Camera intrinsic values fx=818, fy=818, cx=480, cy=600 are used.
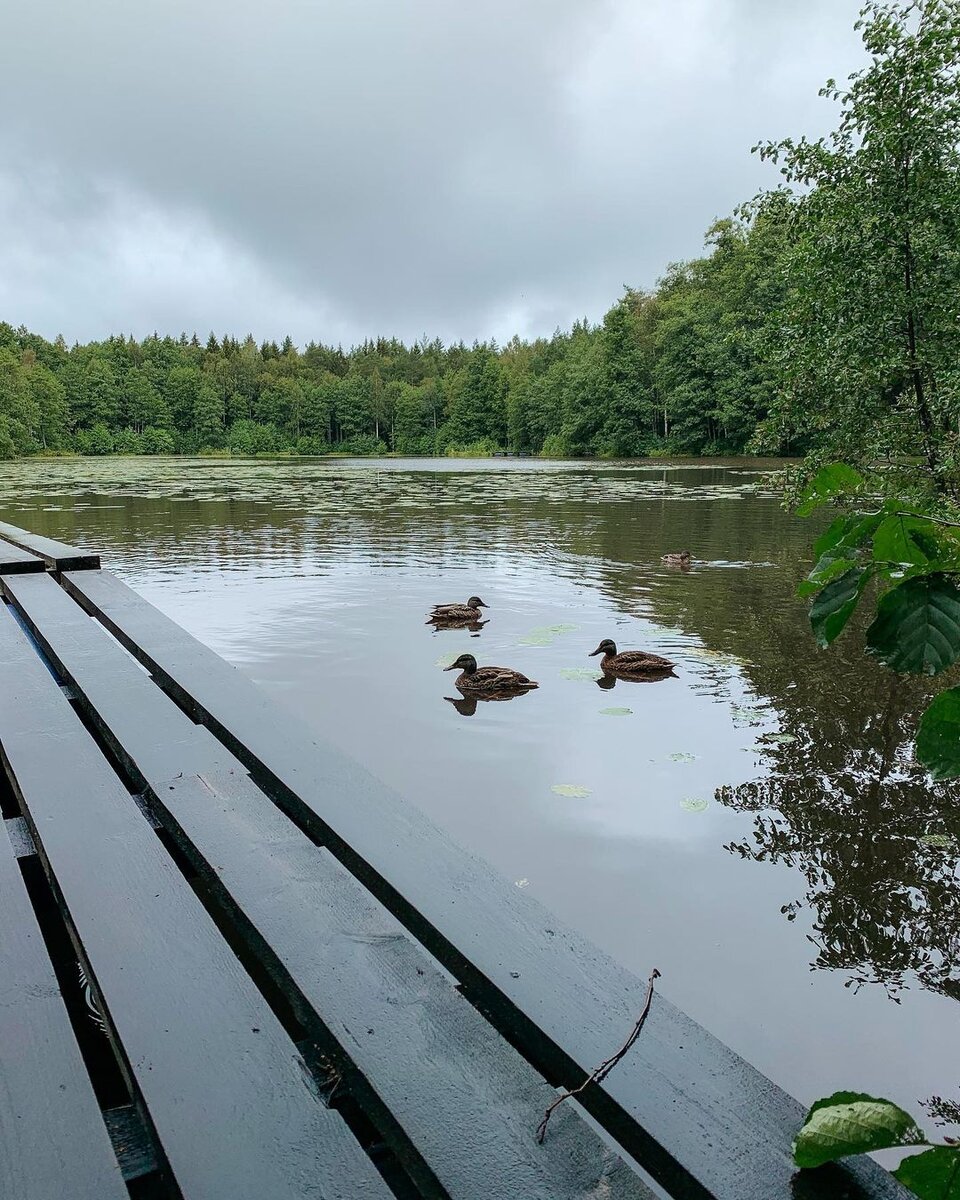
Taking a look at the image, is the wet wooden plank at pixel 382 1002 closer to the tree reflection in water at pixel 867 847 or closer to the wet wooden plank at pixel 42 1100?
the wet wooden plank at pixel 42 1100

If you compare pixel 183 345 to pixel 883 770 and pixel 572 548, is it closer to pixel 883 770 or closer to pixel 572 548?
pixel 572 548

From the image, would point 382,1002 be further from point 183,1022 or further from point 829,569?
point 829,569

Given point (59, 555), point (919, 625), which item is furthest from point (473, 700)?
point (919, 625)

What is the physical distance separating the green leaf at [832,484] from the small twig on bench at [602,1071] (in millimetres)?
846

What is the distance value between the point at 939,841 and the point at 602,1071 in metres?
2.85

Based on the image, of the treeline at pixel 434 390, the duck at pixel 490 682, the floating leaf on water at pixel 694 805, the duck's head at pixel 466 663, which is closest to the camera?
the floating leaf on water at pixel 694 805

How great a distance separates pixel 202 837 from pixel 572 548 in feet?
34.9

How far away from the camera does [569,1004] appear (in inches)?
56.6

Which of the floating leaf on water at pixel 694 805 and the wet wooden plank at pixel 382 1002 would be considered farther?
the floating leaf on water at pixel 694 805

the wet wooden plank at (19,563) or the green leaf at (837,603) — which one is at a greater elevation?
the green leaf at (837,603)

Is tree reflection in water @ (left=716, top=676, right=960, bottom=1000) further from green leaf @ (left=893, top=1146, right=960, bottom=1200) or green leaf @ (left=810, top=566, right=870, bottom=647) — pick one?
green leaf @ (left=810, top=566, right=870, bottom=647)

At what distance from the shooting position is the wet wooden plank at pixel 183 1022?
1100 millimetres

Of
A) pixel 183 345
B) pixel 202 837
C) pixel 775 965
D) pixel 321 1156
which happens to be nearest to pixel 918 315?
pixel 775 965

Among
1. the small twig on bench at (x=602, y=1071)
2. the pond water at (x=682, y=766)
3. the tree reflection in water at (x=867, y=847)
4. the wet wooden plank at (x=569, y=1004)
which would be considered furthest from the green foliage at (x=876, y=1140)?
the tree reflection in water at (x=867, y=847)
